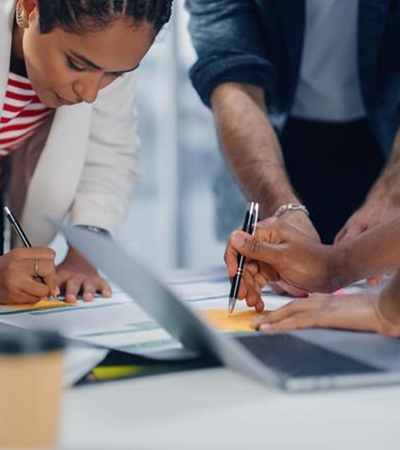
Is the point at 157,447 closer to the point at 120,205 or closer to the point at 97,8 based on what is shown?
the point at 97,8

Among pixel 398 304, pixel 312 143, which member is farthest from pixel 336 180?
pixel 398 304

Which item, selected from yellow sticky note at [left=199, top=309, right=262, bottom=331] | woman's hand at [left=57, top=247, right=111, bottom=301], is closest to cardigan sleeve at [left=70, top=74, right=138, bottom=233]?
woman's hand at [left=57, top=247, right=111, bottom=301]

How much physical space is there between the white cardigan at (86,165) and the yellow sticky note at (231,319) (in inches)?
19.2

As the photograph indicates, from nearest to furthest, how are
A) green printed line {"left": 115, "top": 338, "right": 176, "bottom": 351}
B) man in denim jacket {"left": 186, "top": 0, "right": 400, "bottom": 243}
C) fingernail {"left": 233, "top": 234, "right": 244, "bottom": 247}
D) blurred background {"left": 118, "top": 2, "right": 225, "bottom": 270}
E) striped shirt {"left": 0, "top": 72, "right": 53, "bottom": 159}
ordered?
green printed line {"left": 115, "top": 338, "right": 176, "bottom": 351}, fingernail {"left": 233, "top": 234, "right": 244, "bottom": 247}, striped shirt {"left": 0, "top": 72, "right": 53, "bottom": 159}, man in denim jacket {"left": 186, "top": 0, "right": 400, "bottom": 243}, blurred background {"left": 118, "top": 2, "right": 225, "bottom": 270}

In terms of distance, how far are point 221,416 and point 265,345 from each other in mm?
206

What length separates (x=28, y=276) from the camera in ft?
4.25

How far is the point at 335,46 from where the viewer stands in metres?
1.81

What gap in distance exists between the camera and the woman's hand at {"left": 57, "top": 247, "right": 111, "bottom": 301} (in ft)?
4.45

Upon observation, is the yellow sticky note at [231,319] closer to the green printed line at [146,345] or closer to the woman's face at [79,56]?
the green printed line at [146,345]

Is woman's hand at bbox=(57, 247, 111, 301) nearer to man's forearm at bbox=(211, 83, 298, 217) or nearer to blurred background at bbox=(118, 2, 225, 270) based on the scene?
man's forearm at bbox=(211, 83, 298, 217)

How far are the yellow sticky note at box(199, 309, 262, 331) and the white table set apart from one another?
20cm

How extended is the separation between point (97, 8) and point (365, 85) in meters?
0.67

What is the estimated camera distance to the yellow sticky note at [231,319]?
1.06m

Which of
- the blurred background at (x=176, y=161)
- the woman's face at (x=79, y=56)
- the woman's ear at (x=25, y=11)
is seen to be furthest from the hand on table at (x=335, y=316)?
the blurred background at (x=176, y=161)
